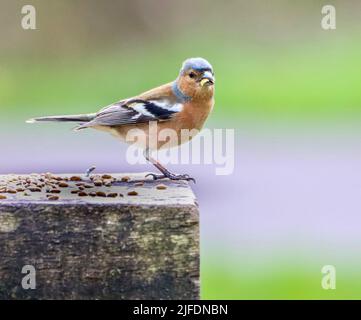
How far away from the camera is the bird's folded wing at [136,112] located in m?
4.69

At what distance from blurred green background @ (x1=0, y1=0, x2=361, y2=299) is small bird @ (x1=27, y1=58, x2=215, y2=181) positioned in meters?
3.02

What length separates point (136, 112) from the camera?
4.73 meters

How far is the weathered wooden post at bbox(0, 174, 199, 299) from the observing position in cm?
294

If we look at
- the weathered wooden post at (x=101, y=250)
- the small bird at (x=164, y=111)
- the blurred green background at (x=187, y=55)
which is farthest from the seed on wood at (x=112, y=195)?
the blurred green background at (x=187, y=55)

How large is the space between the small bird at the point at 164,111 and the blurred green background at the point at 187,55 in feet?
9.92

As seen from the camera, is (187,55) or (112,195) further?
(187,55)

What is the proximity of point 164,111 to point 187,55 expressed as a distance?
227 inches

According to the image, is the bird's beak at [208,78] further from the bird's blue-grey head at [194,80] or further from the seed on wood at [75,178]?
the seed on wood at [75,178]

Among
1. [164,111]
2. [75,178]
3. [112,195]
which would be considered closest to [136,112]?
[164,111]

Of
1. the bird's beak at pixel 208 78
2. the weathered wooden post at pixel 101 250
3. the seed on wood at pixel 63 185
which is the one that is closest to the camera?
the weathered wooden post at pixel 101 250

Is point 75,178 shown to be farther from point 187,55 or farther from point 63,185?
point 187,55

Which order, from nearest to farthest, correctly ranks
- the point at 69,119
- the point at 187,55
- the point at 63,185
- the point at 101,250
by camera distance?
the point at 101,250
the point at 63,185
the point at 69,119
the point at 187,55
